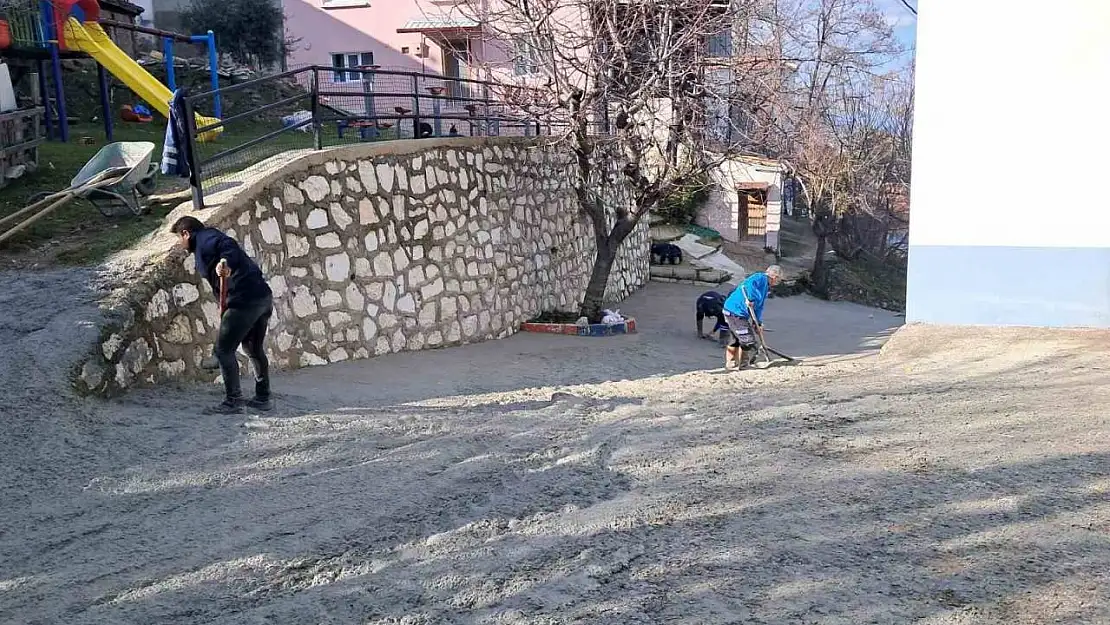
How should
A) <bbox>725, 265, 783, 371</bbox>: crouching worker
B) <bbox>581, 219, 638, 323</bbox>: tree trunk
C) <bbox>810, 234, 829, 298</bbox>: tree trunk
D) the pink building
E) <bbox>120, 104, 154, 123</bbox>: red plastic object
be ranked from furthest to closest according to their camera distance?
the pink building, <bbox>810, 234, 829, 298</bbox>: tree trunk, <bbox>120, 104, 154, 123</bbox>: red plastic object, <bbox>581, 219, 638, 323</bbox>: tree trunk, <bbox>725, 265, 783, 371</bbox>: crouching worker

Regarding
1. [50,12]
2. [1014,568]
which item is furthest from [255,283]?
[50,12]

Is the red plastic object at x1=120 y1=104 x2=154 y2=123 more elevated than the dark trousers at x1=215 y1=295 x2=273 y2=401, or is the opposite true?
the red plastic object at x1=120 y1=104 x2=154 y2=123

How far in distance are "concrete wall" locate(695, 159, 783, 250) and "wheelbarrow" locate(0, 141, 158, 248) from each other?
59.2 feet

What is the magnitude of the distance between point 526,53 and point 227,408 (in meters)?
7.81

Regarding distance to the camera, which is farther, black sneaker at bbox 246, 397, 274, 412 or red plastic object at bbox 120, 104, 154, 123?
red plastic object at bbox 120, 104, 154, 123

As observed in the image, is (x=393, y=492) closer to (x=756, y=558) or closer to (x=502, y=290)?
(x=756, y=558)

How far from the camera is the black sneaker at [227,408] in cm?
550

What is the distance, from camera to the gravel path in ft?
10.1

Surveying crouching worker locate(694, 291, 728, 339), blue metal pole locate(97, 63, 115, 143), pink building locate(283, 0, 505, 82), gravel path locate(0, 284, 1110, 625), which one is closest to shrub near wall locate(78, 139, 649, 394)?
gravel path locate(0, 284, 1110, 625)

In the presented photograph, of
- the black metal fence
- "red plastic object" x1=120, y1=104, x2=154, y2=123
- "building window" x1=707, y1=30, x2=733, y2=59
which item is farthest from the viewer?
"red plastic object" x1=120, y1=104, x2=154, y2=123

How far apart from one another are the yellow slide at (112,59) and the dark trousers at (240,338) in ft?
22.1

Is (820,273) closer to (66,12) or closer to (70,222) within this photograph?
(66,12)

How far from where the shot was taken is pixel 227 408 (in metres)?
5.54

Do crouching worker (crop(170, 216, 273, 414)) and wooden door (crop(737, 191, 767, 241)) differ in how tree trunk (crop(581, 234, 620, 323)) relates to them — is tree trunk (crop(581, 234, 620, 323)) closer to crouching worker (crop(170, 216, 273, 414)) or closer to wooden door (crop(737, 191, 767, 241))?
crouching worker (crop(170, 216, 273, 414))
